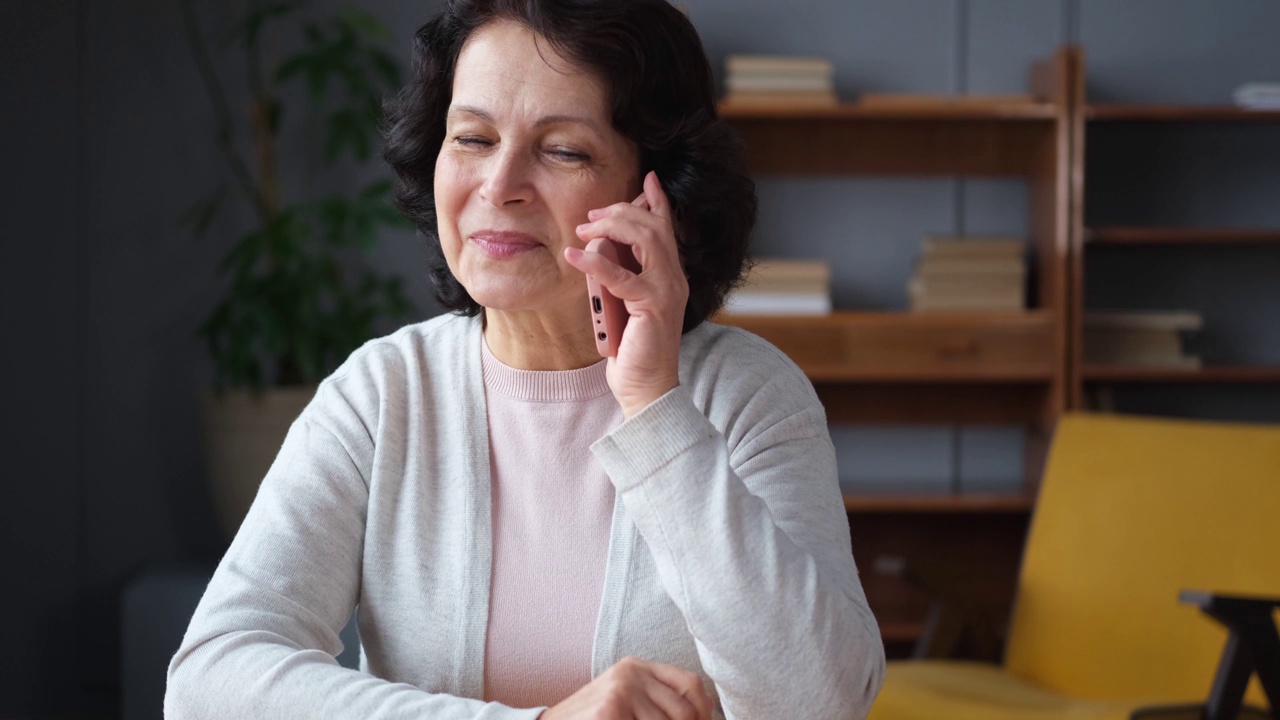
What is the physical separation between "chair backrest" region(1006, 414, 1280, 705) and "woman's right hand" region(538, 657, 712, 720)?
1.87m

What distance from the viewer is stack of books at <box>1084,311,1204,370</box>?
3615mm

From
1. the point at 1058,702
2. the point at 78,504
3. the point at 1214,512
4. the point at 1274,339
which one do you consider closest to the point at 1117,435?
the point at 1214,512

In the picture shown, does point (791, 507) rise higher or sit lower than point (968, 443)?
higher

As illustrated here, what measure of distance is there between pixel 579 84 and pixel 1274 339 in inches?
131

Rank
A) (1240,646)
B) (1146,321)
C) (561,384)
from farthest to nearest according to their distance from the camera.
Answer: (1146,321)
(1240,646)
(561,384)

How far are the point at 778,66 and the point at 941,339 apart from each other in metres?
0.86

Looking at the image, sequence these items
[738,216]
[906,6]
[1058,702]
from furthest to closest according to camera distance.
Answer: [906,6]
[1058,702]
[738,216]

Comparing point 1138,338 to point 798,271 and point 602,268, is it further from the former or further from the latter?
point 602,268

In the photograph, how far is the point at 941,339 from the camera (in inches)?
141

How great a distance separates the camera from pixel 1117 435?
2865 mm

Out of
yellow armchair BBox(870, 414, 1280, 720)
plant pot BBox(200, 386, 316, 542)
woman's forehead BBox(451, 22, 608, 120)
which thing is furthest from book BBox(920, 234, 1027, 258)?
woman's forehead BBox(451, 22, 608, 120)

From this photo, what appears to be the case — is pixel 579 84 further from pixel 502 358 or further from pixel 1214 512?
pixel 1214 512

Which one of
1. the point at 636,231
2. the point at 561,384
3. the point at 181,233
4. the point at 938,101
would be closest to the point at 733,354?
the point at 561,384

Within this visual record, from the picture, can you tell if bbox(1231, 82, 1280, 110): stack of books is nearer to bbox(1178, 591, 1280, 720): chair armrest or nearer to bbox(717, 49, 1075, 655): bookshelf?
bbox(717, 49, 1075, 655): bookshelf
